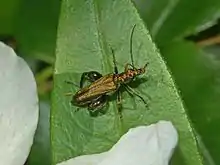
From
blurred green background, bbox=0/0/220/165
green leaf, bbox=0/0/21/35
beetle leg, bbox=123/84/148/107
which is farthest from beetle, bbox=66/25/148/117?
green leaf, bbox=0/0/21/35

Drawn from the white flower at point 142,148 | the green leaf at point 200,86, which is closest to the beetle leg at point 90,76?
the white flower at point 142,148

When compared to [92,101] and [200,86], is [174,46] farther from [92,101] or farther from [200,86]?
[92,101]

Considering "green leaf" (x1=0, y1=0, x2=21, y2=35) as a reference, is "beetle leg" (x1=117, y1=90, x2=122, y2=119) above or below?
below

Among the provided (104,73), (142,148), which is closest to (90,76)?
(104,73)

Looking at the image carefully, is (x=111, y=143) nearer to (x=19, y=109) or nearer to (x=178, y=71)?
(x=19, y=109)

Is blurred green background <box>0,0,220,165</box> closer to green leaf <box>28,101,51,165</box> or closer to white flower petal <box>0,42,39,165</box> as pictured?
green leaf <box>28,101,51,165</box>

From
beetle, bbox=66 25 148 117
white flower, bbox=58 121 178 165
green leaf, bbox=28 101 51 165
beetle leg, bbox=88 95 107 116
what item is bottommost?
green leaf, bbox=28 101 51 165

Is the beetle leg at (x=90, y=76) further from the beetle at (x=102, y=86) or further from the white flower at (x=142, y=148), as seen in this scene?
the white flower at (x=142, y=148)
